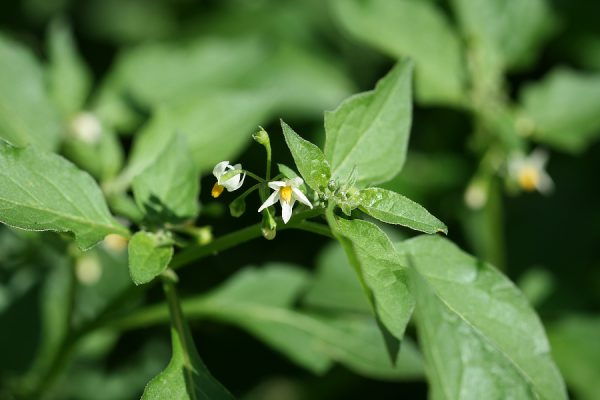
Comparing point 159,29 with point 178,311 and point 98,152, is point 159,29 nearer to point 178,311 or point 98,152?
point 98,152

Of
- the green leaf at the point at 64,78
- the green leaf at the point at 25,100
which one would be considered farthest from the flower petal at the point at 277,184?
the green leaf at the point at 64,78

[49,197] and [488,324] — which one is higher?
[49,197]

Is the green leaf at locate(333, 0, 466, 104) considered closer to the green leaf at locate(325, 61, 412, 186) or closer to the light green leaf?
the light green leaf

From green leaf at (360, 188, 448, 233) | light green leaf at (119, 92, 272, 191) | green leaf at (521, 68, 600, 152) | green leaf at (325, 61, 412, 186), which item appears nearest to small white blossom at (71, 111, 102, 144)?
light green leaf at (119, 92, 272, 191)

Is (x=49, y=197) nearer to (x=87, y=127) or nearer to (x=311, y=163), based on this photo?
(x=311, y=163)

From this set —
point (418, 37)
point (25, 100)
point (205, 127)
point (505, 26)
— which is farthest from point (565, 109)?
point (25, 100)

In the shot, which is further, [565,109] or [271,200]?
[565,109]

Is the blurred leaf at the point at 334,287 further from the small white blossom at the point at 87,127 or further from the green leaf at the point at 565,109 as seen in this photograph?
the green leaf at the point at 565,109
